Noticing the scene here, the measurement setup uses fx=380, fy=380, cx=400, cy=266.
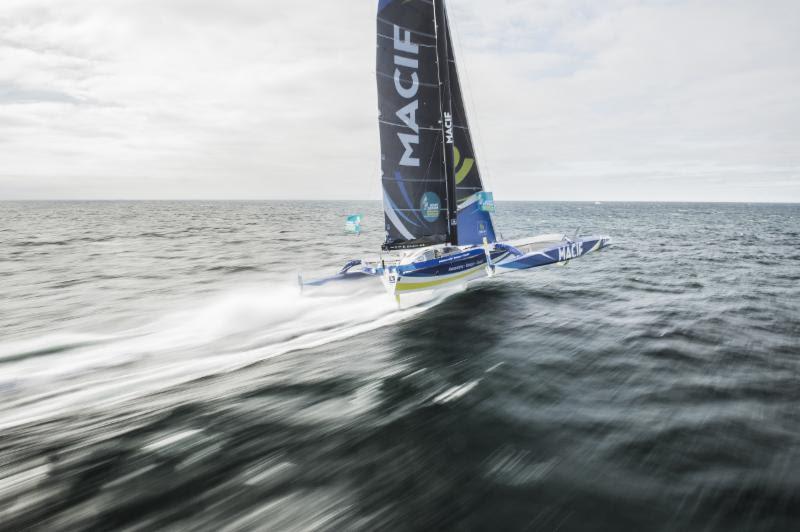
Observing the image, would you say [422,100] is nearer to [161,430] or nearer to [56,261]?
[161,430]

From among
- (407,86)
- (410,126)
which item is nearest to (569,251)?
(410,126)

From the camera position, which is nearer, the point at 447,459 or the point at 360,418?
the point at 447,459

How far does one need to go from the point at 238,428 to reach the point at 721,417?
7.15m

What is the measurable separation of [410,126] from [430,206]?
8.58 feet

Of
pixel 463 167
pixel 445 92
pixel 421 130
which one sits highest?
pixel 445 92

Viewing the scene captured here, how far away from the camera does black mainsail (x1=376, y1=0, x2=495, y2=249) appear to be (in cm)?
1137

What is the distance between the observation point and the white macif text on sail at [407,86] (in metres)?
11.4

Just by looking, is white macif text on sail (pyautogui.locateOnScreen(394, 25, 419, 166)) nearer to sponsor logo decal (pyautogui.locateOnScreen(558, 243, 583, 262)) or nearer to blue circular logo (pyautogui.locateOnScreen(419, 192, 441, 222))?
blue circular logo (pyautogui.locateOnScreen(419, 192, 441, 222))

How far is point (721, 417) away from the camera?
5.68m

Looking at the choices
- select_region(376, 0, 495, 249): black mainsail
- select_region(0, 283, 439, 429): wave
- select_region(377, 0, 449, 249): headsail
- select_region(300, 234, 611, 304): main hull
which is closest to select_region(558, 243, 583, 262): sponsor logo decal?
select_region(300, 234, 611, 304): main hull

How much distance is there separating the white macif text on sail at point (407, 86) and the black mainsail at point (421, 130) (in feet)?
0.08

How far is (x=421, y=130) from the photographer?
1208 cm

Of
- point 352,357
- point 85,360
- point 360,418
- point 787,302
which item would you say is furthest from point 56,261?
point 787,302

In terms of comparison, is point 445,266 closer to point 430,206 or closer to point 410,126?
point 430,206
